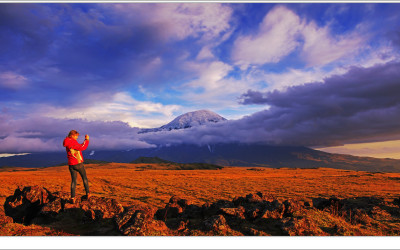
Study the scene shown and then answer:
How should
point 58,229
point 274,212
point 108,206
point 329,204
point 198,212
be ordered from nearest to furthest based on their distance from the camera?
point 58,229, point 274,212, point 108,206, point 198,212, point 329,204

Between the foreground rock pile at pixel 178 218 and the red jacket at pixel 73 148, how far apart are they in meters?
1.42

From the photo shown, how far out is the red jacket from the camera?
8.98m

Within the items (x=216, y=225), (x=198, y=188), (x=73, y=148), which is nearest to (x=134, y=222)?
(x=216, y=225)

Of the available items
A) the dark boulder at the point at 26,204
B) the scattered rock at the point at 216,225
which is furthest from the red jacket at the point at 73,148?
the scattered rock at the point at 216,225

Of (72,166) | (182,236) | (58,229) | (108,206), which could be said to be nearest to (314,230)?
(182,236)

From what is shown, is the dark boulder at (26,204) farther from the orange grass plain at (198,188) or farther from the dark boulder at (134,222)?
the orange grass plain at (198,188)

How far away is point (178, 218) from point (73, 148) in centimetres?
458

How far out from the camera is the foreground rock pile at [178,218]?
22.2ft

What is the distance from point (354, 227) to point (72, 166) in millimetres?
9803

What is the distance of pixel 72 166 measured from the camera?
368 inches

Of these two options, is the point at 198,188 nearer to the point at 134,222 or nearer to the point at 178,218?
the point at 178,218

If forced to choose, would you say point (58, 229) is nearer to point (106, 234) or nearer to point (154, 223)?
point (106, 234)

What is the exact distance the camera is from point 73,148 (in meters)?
9.05

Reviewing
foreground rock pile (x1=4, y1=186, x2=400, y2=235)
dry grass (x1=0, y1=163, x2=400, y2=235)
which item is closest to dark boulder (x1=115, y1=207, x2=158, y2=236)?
foreground rock pile (x1=4, y1=186, x2=400, y2=235)
